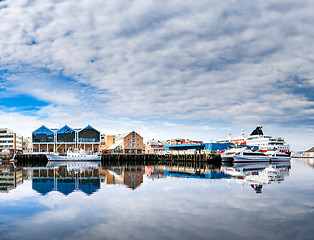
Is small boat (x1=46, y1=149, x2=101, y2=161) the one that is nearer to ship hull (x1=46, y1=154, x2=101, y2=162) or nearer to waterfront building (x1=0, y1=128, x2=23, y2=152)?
ship hull (x1=46, y1=154, x2=101, y2=162)

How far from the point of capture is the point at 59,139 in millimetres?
102188

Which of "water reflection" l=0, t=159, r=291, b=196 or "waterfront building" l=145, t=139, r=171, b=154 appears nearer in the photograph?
"water reflection" l=0, t=159, r=291, b=196

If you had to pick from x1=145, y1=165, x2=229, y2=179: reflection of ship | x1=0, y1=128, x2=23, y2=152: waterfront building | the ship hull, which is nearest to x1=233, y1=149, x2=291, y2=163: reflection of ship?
x1=145, y1=165, x2=229, y2=179: reflection of ship

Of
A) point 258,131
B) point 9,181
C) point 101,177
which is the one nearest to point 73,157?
point 101,177

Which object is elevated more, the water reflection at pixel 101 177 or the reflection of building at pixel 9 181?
the reflection of building at pixel 9 181

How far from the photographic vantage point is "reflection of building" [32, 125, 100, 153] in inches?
4008

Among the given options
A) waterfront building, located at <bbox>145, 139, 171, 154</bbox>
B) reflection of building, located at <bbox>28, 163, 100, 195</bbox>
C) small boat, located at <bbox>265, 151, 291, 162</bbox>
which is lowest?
small boat, located at <bbox>265, 151, 291, 162</bbox>


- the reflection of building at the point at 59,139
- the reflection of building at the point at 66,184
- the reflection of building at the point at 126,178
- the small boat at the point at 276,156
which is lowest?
the small boat at the point at 276,156

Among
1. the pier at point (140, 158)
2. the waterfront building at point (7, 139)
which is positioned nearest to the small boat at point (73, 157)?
the pier at point (140, 158)

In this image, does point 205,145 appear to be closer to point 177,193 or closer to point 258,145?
point 258,145

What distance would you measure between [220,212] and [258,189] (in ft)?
35.6

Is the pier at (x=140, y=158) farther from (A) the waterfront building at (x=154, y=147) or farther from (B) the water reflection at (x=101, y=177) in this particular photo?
(B) the water reflection at (x=101, y=177)

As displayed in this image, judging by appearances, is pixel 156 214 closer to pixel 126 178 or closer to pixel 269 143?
pixel 126 178

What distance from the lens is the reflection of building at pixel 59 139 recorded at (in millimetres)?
101812
